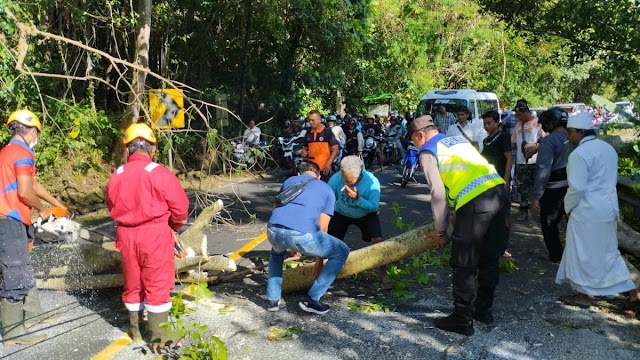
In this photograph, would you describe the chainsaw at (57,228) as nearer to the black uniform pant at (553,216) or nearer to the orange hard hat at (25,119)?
the orange hard hat at (25,119)

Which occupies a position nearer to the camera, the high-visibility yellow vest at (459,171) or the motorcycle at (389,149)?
the high-visibility yellow vest at (459,171)

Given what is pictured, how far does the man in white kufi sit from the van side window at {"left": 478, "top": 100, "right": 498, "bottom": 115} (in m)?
10.9

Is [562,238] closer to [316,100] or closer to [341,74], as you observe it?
[341,74]

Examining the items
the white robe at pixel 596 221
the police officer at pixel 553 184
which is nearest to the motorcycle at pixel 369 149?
the police officer at pixel 553 184

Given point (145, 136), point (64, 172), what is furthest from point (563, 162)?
point (64, 172)

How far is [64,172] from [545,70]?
104ft

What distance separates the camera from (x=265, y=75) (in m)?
19.2

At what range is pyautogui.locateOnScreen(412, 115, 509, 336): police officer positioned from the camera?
4535 millimetres

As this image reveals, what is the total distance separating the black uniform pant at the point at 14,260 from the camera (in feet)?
14.9

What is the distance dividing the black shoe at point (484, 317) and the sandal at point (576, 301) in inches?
35.1

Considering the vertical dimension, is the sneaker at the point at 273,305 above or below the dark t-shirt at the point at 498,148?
below

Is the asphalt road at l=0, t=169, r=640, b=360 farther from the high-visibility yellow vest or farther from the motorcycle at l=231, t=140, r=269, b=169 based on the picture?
the motorcycle at l=231, t=140, r=269, b=169

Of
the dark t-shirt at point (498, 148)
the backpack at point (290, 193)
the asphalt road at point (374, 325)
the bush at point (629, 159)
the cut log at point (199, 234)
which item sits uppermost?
the dark t-shirt at point (498, 148)

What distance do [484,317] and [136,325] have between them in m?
2.83
